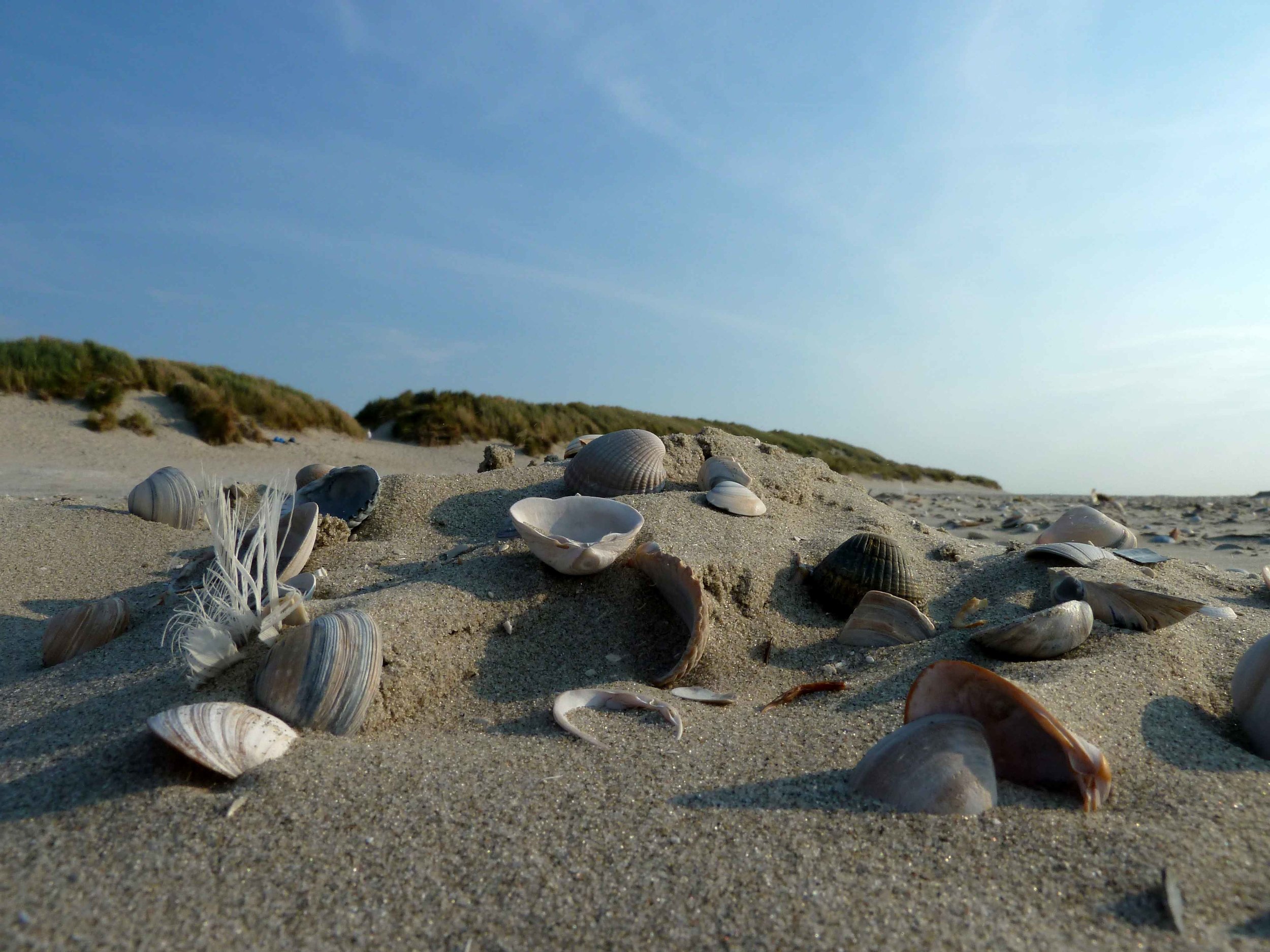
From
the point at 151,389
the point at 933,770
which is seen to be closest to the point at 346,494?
the point at 933,770

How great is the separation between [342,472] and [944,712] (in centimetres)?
416

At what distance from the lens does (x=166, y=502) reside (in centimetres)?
559

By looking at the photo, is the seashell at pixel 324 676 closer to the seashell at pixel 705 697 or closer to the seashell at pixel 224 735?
the seashell at pixel 224 735

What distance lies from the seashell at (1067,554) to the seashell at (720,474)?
1738 millimetres

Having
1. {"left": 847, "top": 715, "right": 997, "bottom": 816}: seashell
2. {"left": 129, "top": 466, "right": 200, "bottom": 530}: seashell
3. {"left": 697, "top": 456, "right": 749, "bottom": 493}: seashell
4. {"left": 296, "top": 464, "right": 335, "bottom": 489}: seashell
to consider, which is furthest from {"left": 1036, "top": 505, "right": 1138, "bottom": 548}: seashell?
{"left": 129, "top": 466, "right": 200, "bottom": 530}: seashell

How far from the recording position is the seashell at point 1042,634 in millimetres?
2723

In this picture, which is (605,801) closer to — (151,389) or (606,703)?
(606,703)

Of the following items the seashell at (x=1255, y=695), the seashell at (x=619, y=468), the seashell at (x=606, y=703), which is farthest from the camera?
the seashell at (x=619, y=468)

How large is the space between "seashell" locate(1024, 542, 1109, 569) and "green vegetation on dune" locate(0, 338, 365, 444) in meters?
11.3

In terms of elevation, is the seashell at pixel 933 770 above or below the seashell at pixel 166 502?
above

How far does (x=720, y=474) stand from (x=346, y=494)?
2.49m

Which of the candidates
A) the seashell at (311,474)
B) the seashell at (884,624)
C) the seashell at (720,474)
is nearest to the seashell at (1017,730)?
the seashell at (884,624)

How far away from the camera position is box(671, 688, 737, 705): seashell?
2656mm

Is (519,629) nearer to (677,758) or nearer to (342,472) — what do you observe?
(677,758)
